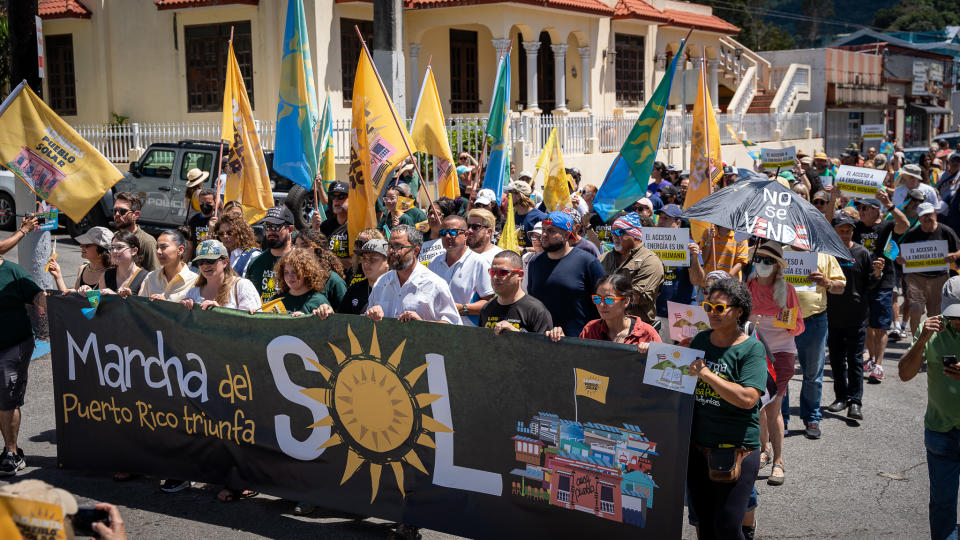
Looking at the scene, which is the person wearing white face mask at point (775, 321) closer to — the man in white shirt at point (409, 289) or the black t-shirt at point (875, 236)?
the man in white shirt at point (409, 289)

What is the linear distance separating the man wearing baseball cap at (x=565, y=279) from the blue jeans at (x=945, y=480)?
2539 millimetres

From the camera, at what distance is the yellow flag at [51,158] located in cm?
812

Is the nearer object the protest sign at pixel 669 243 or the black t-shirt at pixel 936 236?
the protest sign at pixel 669 243

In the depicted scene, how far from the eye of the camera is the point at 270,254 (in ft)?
26.2

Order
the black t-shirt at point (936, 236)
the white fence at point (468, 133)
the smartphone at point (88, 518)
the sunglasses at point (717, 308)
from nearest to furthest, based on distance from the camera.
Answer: the smartphone at point (88, 518)
the sunglasses at point (717, 308)
the black t-shirt at point (936, 236)
the white fence at point (468, 133)

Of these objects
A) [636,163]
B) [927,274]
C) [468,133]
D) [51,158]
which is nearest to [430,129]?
[636,163]

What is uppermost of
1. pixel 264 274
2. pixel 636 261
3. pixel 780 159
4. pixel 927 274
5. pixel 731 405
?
pixel 780 159

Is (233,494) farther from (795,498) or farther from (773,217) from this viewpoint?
(773,217)

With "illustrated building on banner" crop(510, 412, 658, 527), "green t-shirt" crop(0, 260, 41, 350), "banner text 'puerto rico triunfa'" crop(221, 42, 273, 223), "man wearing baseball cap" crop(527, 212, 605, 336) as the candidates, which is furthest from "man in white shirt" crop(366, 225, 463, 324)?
"banner text 'puerto rico triunfa'" crop(221, 42, 273, 223)

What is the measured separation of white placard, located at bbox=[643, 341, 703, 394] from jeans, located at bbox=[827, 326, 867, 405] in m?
4.27

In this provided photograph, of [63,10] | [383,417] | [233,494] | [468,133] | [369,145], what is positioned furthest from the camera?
[63,10]

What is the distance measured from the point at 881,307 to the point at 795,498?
13.1 feet

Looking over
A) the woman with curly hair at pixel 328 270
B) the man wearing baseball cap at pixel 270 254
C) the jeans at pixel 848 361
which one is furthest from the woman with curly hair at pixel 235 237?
the jeans at pixel 848 361

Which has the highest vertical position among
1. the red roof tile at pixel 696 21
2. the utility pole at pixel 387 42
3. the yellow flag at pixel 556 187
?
the red roof tile at pixel 696 21
